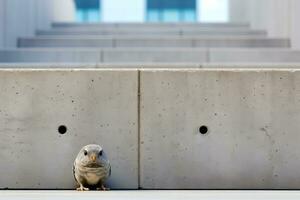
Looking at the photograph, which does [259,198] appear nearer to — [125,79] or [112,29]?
[125,79]

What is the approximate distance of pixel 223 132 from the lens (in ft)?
19.1

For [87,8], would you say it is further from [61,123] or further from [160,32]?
[61,123]

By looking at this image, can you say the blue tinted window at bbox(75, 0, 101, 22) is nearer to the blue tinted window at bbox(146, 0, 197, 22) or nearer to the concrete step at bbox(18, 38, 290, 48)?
the blue tinted window at bbox(146, 0, 197, 22)

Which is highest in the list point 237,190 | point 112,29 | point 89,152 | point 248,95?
point 112,29

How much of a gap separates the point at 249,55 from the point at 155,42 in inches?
69.6

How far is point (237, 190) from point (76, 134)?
4.49 ft

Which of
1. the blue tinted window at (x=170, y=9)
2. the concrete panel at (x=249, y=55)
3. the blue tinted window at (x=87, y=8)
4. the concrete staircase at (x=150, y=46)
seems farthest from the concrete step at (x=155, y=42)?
the blue tinted window at (x=87, y=8)

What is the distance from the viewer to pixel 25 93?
230 inches

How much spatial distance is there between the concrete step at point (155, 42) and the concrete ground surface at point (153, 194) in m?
4.59

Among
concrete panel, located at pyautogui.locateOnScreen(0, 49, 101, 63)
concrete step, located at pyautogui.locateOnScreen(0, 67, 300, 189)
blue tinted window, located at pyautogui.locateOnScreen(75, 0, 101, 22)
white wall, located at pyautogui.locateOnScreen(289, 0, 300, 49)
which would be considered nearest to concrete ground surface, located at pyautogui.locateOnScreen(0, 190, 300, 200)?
concrete step, located at pyautogui.locateOnScreen(0, 67, 300, 189)

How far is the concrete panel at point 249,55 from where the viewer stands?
342 inches

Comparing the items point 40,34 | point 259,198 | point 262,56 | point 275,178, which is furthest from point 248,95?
point 40,34

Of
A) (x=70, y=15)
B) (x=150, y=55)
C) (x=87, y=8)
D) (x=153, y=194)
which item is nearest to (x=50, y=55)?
(x=150, y=55)

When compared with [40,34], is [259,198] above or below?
below
